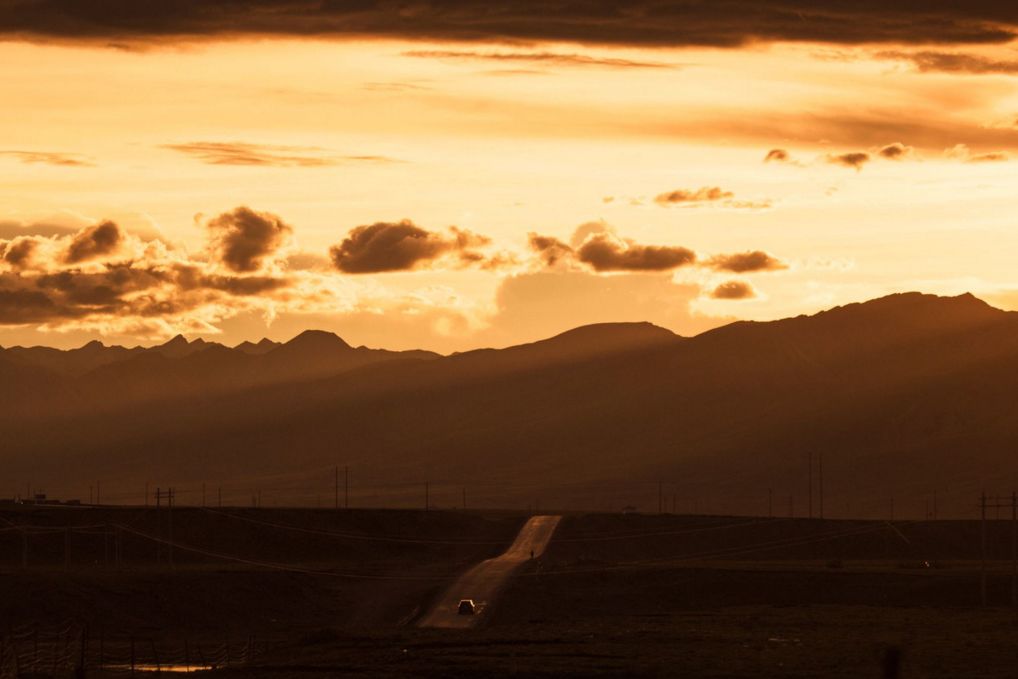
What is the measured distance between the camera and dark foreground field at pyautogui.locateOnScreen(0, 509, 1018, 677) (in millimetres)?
97312

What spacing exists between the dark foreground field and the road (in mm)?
1758

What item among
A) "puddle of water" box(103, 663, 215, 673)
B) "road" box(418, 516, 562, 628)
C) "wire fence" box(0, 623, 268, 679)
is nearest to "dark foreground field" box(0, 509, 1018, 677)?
"wire fence" box(0, 623, 268, 679)

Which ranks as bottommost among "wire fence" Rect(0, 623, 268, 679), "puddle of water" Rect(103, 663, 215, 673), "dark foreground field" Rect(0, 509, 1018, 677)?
"puddle of water" Rect(103, 663, 215, 673)

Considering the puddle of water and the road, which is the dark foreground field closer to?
the road

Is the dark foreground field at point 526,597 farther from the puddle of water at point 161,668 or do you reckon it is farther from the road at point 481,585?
the puddle of water at point 161,668

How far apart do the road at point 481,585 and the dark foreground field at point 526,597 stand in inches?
69.2

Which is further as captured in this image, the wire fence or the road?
the road

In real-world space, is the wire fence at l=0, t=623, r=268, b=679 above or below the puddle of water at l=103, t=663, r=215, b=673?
above

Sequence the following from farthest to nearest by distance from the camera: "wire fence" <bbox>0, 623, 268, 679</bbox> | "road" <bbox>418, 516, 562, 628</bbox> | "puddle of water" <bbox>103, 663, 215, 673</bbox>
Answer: "road" <bbox>418, 516, 562, 628</bbox>
"puddle of water" <bbox>103, 663, 215, 673</bbox>
"wire fence" <bbox>0, 623, 268, 679</bbox>

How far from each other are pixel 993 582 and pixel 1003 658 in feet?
162

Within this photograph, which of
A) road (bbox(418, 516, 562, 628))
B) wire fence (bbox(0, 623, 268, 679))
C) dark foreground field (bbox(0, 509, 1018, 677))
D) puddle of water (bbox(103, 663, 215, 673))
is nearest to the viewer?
wire fence (bbox(0, 623, 268, 679))

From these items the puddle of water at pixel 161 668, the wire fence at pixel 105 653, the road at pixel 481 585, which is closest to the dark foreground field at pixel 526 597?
the wire fence at pixel 105 653

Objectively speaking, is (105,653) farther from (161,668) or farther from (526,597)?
(526,597)

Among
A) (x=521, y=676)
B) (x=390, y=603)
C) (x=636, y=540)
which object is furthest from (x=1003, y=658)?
(x=636, y=540)
